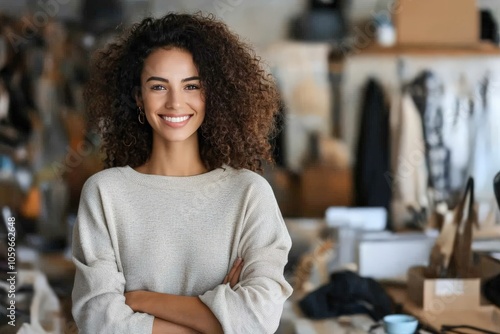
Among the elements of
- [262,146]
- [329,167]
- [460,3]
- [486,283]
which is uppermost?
[460,3]

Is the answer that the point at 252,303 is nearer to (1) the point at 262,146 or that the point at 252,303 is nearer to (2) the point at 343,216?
(1) the point at 262,146

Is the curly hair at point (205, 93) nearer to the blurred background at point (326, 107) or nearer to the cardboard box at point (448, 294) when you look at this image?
the cardboard box at point (448, 294)

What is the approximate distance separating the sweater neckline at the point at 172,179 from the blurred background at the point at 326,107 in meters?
1.82

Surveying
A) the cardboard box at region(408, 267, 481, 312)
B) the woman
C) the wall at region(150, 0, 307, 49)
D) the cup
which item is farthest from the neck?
the wall at region(150, 0, 307, 49)

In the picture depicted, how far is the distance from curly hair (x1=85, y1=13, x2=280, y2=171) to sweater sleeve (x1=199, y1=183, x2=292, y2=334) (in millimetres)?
106

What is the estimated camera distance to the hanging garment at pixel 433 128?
3064 millimetres

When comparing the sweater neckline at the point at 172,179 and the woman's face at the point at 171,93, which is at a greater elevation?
the woman's face at the point at 171,93

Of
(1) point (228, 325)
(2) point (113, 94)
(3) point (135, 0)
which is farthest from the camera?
(3) point (135, 0)

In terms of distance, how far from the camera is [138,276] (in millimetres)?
1058

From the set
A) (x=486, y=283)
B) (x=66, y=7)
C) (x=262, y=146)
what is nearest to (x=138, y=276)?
(x=262, y=146)

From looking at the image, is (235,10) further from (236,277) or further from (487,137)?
(236,277)

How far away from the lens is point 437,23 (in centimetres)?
303

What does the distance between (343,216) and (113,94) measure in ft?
6.58

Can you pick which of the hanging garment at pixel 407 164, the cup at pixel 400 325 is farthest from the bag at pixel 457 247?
the hanging garment at pixel 407 164
